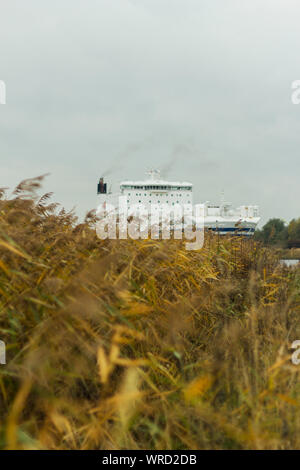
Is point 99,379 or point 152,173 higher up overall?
point 152,173

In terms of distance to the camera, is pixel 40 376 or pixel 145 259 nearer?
pixel 40 376

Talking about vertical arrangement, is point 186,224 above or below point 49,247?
above

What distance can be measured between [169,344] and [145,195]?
32.8m

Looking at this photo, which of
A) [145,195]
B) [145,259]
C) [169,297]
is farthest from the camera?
[145,195]

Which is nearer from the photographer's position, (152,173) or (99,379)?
(99,379)

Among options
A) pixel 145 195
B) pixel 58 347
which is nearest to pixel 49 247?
pixel 58 347

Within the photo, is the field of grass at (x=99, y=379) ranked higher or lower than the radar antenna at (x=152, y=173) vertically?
lower

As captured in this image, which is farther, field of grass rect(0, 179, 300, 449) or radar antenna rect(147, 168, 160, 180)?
radar antenna rect(147, 168, 160, 180)

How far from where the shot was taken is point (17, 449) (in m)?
1.33

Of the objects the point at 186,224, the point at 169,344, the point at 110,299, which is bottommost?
the point at 169,344

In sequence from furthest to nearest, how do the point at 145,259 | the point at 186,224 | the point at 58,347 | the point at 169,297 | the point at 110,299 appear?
the point at 186,224 < the point at 169,297 < the point at 145,259 < the point at 110,299 < the point at 58,347

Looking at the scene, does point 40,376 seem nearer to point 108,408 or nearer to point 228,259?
point 108,408

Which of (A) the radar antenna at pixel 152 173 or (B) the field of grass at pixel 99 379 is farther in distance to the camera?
(A) the radar antenna at pixel 152 173

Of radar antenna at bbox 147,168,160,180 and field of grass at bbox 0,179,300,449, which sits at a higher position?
radar antenna at bbox 147,168,160,180
